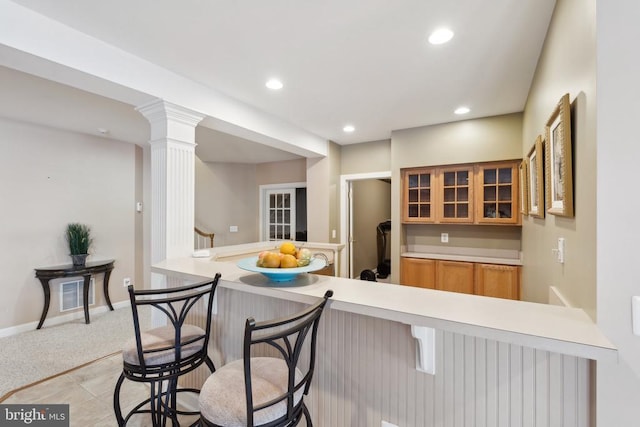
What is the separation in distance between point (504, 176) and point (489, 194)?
0.88ft

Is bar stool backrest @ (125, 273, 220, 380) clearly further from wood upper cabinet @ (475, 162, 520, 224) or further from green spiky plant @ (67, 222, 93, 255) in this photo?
wood upper cabinet @ (475, 162, 520, 224)

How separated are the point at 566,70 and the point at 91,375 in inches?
158

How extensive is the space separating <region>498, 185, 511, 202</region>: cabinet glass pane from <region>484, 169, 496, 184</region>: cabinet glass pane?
0.12 metres

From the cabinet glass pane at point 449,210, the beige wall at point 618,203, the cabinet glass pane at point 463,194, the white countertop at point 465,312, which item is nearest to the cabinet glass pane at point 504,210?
the cabinet glass pane at point 463,194

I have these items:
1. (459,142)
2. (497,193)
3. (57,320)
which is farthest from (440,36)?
(57,320)

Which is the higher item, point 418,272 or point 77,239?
point 77,239

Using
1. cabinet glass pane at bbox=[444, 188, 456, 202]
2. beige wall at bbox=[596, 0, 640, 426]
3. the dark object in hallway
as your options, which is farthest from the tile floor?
the dark object in hallway

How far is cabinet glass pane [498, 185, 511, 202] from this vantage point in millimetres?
3500

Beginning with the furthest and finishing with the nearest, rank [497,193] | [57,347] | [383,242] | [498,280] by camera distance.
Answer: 1. [383,242]
2. [497,193]
3. [498,280]
4. [57,347]

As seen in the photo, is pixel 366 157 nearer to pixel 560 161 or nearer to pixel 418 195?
pixel 418 195

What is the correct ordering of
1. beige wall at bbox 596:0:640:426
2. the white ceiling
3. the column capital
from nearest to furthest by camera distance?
beige wall at bbox 596:0:640:426 → the white ceiling → the column capital

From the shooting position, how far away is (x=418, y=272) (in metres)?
3.95

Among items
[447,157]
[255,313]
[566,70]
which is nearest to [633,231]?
[566,70]

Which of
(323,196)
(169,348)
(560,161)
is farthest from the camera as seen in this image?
(323,196)
